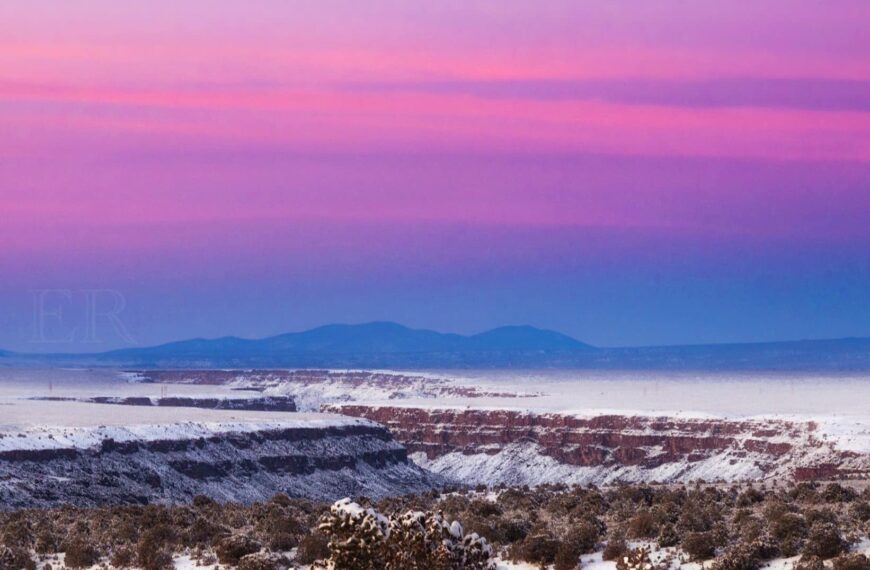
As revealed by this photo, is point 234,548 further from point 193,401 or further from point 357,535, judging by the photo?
point 193,401

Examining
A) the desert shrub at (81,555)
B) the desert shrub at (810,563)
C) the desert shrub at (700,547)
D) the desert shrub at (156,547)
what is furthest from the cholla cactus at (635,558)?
the desert shrub at (81,555)

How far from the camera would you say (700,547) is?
Result: 112 feet

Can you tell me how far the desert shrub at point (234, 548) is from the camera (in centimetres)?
3566

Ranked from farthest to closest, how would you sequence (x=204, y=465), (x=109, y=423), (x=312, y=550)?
(x=109, y=423), (x=204, y=465), (x=312, y=550)

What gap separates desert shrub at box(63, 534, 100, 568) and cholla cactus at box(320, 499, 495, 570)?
13141mm

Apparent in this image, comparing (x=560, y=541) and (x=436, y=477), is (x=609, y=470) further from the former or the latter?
(x=560, y=541)

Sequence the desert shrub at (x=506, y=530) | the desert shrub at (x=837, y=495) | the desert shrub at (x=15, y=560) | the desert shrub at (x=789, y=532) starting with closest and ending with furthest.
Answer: the desert shrub at (x=789, y=532) → the desert shrub at (x=15, y=560) → the desert shrub at (x=506, y=530) → the desert shrub at (x=837, y=495)

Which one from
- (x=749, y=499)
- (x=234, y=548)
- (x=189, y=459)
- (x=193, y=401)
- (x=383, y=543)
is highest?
(x=193, y=401)

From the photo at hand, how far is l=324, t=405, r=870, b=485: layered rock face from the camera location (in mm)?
99438

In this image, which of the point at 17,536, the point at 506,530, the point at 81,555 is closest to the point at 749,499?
the point at 506,530

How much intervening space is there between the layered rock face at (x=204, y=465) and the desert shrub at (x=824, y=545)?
4414cm

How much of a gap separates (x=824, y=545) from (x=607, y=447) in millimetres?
86685

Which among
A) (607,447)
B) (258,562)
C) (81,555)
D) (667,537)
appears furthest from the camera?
(607,447)

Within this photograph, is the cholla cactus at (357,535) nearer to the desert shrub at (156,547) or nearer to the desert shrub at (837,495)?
the desert shrub at (156,547)
